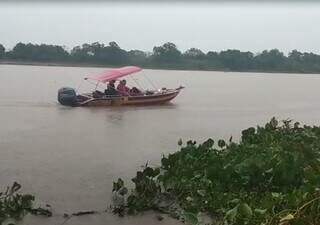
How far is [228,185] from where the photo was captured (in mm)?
6238

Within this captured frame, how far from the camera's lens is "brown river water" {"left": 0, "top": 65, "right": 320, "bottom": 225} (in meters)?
6.95

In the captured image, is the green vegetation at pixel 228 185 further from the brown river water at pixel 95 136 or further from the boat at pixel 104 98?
the boat at pixel 104 98

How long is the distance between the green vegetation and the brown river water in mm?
294

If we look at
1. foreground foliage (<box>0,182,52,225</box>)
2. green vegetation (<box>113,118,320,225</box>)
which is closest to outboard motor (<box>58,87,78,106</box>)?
green vegetation (<box>113,118,320,225</box>)

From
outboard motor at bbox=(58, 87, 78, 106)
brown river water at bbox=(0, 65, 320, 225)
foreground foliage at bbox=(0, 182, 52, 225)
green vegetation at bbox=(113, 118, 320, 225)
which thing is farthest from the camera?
outboard motor at bbox=(58, 87, 78, 106)

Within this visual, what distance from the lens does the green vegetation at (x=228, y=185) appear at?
5000 mm

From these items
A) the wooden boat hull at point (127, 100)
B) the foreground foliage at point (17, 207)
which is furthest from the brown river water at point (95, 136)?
the wooden boat hull at point (127, 100)

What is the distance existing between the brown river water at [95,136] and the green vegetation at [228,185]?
29 cm

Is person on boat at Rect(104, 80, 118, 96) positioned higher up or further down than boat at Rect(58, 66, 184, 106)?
higher up

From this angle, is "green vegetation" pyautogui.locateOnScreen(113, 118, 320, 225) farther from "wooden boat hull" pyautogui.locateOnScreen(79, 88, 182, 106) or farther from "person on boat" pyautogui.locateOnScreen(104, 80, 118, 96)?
"person on boat" pyautogui.locateOnScreen(104, 80, 118, 96)

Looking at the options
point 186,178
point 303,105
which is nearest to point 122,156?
point 186,178

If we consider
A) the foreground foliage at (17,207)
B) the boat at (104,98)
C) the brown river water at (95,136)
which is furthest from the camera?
the boat at (104,98)

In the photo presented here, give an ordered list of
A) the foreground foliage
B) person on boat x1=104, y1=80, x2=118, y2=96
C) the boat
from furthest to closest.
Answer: person on boat x1=104, y1=80, x2=118, y2=96 → the boat → the foreground foliage

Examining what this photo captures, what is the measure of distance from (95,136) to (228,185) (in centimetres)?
669
